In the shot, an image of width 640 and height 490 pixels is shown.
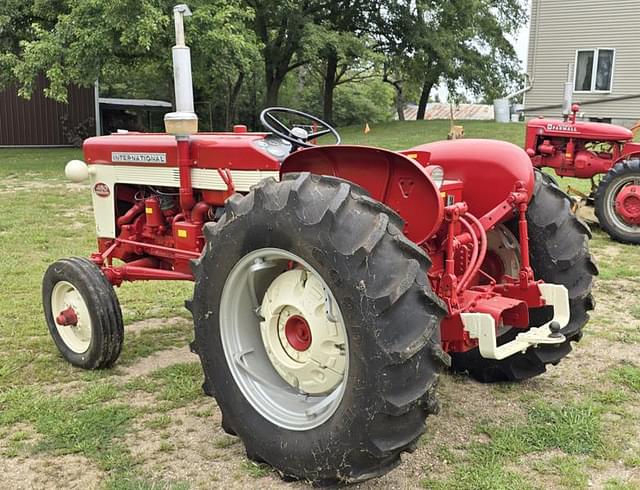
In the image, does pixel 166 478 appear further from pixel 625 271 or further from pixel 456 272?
pixel 625 271

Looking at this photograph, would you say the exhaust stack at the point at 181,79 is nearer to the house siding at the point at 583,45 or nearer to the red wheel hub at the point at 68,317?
the red wheel hub at the point at 68,317

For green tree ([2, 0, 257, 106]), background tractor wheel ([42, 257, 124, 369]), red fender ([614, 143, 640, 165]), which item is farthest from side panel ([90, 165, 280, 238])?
green tree ([2, 0, 257, 106])

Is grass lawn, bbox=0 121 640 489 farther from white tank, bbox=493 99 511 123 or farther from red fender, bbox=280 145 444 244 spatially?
white tank, bbox=493 99 511 123

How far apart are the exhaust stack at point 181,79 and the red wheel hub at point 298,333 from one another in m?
1.34

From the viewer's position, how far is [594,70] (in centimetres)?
2055

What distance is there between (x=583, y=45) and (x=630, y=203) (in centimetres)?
1487

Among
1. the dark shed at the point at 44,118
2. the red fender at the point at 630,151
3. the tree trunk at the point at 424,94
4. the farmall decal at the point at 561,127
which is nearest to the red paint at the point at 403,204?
the red fender at the point at 630,151

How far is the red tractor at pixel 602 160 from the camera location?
777cm

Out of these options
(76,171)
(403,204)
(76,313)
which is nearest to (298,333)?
(403,204)

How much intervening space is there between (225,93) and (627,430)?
25.3m

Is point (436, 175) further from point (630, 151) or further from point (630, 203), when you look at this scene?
point (630, 151)

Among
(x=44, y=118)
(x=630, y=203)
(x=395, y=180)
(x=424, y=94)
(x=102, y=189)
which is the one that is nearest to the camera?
(x=395, y=180)

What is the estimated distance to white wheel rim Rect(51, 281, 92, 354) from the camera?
12.9ft

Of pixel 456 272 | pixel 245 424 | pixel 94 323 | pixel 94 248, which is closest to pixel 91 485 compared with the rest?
pixel 245 424
